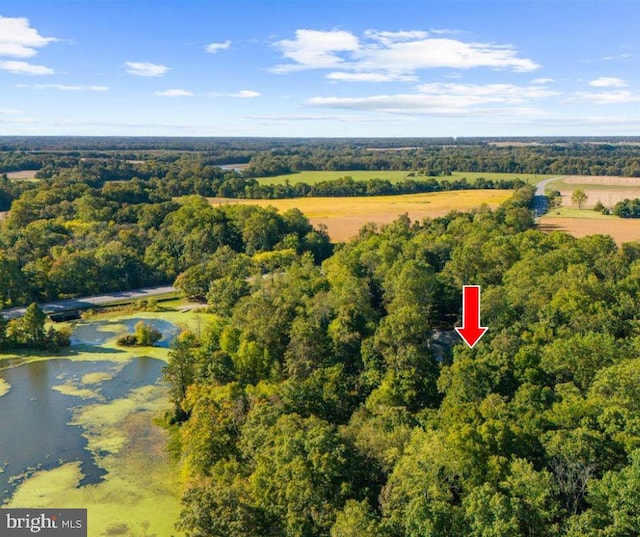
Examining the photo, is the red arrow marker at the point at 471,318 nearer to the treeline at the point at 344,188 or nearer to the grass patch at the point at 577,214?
the grass patch at the point at 577,214

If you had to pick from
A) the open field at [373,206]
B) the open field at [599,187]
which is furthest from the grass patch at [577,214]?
the open field at [373,206]

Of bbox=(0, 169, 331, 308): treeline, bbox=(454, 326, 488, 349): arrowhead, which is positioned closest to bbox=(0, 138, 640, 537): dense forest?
bbox=(0, 169, 331, 308): treeline

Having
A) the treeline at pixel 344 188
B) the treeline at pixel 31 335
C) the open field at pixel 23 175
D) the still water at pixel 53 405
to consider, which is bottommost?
the still water at pixel 53 405

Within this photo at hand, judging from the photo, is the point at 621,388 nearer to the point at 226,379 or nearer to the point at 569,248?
the point at 226,379

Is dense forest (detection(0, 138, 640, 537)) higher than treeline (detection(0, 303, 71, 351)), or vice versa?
dense forest (detection(0, 138, 640, 537))

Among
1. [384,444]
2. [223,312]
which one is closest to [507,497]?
[384,444]

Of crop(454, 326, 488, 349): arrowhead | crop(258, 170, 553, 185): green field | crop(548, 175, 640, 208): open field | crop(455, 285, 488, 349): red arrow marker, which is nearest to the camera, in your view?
crop(454, 326, 488, 349): arrowhead

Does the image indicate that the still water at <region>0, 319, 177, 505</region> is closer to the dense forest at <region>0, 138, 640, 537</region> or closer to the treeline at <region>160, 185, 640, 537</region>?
the dense forest at <region>0, 138, 640, 537</region>
